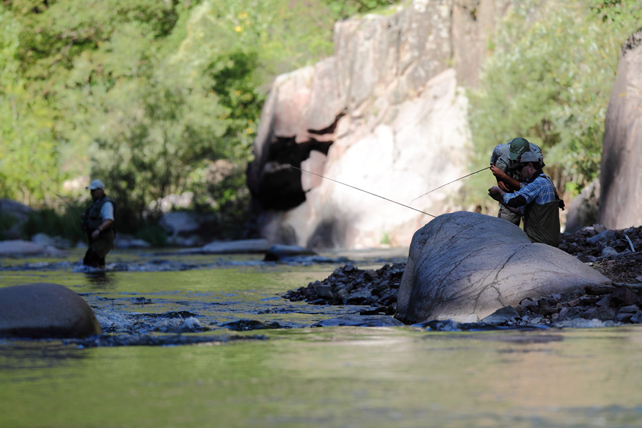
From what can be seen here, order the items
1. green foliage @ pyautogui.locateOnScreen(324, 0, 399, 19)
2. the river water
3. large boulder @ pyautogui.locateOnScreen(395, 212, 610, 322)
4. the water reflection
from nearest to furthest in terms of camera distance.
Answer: the river water < large boulder @ pyautogui.locateOnScreen(395, 212, 610, 322) < the water reflection < green foliage @ pyautogui.locateOnScreen(324, 0, 399, 19)

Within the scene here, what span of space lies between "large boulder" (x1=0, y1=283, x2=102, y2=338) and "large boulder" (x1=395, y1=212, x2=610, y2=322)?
286cm

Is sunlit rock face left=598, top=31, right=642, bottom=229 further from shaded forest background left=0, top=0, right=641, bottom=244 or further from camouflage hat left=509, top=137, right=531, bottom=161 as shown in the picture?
camouflage hat left=509, top=137, right=531, bottom=161

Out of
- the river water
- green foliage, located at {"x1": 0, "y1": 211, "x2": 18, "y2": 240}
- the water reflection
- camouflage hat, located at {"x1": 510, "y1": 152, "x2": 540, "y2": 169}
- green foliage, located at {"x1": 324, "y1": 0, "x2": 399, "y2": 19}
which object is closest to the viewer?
the river water

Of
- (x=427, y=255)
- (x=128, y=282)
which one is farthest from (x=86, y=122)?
(x=427, y=255)

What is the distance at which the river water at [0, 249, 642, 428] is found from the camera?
360 centimetres

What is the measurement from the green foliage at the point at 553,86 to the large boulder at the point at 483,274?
11.1 meters

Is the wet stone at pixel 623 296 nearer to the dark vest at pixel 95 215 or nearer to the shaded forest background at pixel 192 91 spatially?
the shaded forest background at pixel 192 91

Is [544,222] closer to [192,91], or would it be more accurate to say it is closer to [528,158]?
[528,158]

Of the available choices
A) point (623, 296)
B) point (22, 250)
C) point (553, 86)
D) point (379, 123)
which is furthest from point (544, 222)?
point (379, 123)

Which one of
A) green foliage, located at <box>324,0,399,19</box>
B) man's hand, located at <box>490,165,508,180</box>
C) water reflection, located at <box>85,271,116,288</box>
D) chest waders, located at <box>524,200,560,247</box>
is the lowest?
water reflection, located at <box>85,271,116,288</box>

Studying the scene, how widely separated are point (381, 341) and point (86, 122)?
1542 inches

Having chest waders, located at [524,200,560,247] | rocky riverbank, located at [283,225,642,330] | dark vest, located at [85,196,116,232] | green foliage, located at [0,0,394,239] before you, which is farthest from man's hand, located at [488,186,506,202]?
green foliage, located at [0,0,394,239]

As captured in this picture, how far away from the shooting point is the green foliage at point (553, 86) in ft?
61.7

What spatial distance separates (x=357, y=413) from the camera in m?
3.66
